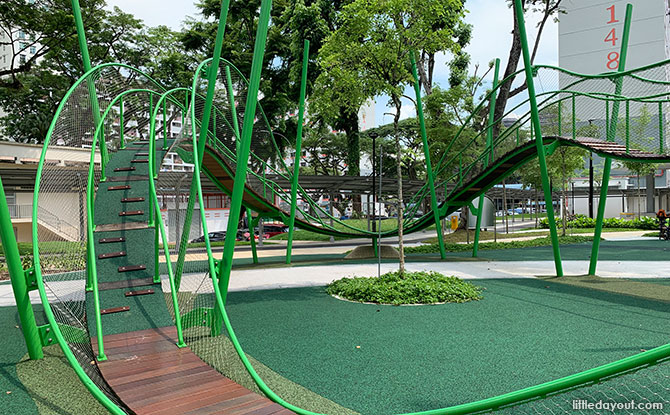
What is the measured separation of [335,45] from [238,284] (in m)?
5.73

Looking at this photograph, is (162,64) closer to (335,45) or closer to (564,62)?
(335,45)

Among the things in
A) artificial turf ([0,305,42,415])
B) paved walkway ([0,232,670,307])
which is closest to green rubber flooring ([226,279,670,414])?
paved walkway ([0,232,670,307])

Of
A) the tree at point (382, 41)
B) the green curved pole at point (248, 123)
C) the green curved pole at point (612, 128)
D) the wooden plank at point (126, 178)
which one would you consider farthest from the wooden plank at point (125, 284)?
the green curved pole at point (612, 128)

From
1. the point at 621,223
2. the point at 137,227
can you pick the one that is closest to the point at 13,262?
the point at 137,227

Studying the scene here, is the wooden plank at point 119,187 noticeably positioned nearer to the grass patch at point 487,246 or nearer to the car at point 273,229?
the grass patch at point 487,246

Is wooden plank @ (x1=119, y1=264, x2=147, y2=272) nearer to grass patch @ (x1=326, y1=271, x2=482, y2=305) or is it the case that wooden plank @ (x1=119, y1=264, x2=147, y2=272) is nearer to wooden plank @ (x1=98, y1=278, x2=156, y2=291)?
wooden plank @ (x1=98, y1=278, x2=156, y2=291)

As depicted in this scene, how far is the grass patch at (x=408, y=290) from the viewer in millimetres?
8086

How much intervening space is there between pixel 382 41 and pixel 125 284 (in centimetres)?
750

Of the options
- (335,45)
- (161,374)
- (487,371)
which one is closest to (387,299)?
(487,371)

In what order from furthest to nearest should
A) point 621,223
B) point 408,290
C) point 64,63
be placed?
point 621,223, point 64,63, point 408,290

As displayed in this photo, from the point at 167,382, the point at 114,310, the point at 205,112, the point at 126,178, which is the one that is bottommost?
the point at 167,382

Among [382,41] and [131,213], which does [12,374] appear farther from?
[382,41]

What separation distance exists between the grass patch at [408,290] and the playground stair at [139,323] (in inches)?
146

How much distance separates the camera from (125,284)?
18.5 feet
